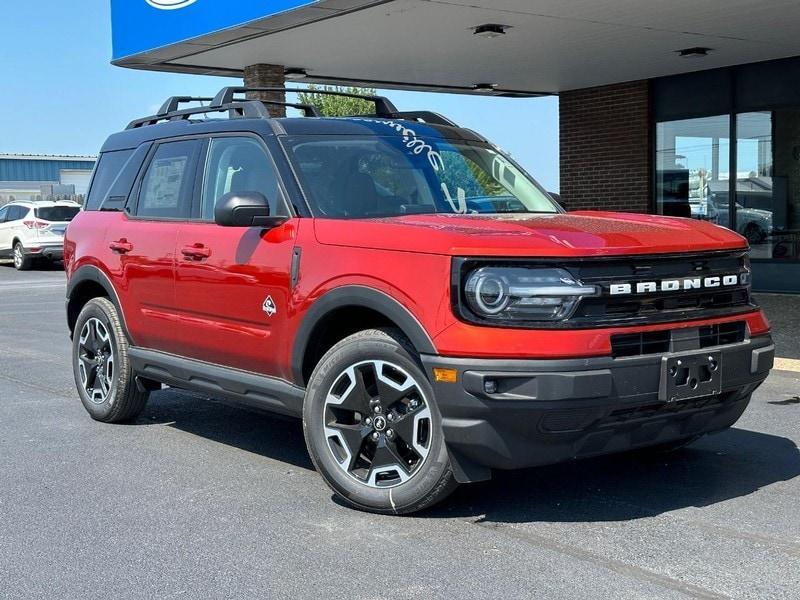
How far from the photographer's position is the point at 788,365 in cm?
856

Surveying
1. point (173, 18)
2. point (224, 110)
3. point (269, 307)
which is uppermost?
point (173, 18)

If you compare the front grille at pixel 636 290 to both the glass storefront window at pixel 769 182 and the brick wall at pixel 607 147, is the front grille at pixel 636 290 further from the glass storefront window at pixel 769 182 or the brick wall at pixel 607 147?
the brick wall at pixel 607 147

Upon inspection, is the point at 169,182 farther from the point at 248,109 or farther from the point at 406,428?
the point at 406,428

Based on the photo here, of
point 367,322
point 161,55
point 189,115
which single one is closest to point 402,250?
point 367,322

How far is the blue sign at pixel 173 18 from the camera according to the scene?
36.3 feet

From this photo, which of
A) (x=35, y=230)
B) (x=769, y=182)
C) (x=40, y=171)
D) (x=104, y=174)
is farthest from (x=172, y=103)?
(x=40, y=171)

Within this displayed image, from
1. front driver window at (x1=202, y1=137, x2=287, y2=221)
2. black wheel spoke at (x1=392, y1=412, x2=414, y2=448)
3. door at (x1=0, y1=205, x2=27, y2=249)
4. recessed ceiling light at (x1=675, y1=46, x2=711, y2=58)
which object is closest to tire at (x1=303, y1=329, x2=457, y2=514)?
black wheel spoke at (x1=392, y1=412, x2=414, y2=448)

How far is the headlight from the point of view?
14.2ft

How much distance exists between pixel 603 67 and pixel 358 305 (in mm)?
10459

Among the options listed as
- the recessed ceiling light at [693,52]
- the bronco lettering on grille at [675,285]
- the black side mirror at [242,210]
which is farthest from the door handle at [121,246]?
the recessed ceiling light at [693,52]

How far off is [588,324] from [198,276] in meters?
2.45

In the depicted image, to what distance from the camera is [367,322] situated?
16.8 ft

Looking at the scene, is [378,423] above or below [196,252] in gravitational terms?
below

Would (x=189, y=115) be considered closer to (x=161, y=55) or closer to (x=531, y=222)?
(x=531, y=222)
